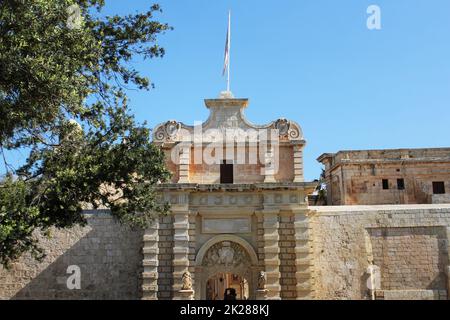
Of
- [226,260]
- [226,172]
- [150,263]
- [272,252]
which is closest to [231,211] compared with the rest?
[226,172]

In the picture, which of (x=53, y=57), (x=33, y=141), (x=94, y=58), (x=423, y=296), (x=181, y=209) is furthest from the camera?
(x=423, y=296)

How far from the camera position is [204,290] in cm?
1725

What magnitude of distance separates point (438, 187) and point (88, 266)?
60.8ft

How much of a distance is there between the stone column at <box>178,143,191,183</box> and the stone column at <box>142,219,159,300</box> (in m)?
1.80

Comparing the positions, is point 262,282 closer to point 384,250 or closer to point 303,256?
point 303,256

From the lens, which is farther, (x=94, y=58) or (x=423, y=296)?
(x=423, y=296)

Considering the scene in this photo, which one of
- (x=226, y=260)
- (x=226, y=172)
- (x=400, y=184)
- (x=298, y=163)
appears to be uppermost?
(x=400, y=184)

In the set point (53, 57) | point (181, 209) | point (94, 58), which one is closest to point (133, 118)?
point (94, 58)

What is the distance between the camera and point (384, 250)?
62.2 ft

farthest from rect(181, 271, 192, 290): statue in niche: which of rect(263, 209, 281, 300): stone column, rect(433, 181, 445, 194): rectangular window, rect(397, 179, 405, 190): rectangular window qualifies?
rect(433, 181, 445, 194): rectangular window

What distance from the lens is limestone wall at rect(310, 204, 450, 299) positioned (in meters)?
18.6
